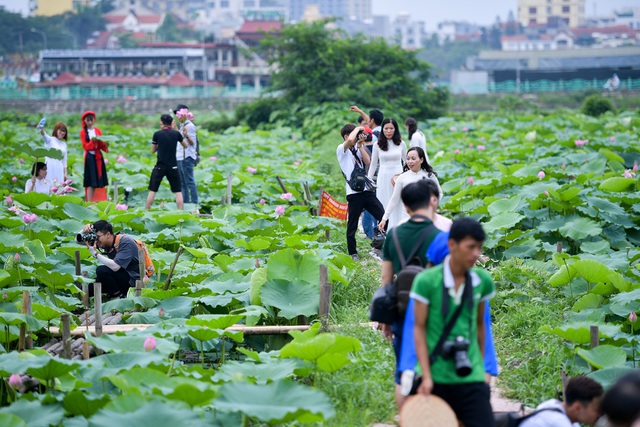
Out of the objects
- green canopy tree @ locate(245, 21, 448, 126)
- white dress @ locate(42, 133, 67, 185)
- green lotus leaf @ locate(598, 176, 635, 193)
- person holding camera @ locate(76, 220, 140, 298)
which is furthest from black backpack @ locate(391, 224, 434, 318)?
green canopy tree @ locate(245, 21, 448, 126)

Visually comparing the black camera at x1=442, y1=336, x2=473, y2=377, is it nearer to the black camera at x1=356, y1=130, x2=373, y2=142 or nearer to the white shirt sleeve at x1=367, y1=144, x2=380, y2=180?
the white shirt sleeve at x1=367, y1=144, x2=380, y2=180

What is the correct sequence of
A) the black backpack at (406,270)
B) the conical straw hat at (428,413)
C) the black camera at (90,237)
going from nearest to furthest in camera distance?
the conical straw hat at (428,413) < the black backpack at (406,270) < the black camera at (90,237)

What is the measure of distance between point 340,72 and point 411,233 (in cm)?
1917

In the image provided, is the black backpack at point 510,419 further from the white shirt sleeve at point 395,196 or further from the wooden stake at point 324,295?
the white shirt sleeve at point 395,196

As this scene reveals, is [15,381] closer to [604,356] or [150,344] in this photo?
[150,344]

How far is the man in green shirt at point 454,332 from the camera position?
381 cm

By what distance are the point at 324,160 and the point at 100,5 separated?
7673 cm

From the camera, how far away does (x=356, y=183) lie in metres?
7.96

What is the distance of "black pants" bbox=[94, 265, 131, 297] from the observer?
7195mm

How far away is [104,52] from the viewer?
173 ft

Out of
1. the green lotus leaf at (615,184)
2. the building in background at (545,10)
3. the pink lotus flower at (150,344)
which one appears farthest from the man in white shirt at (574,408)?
the building in background at (545,10)

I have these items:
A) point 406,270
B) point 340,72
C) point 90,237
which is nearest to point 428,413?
point 406,270

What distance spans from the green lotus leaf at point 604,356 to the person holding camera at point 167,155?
6051 millimetres

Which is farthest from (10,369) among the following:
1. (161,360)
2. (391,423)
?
(391,423)
